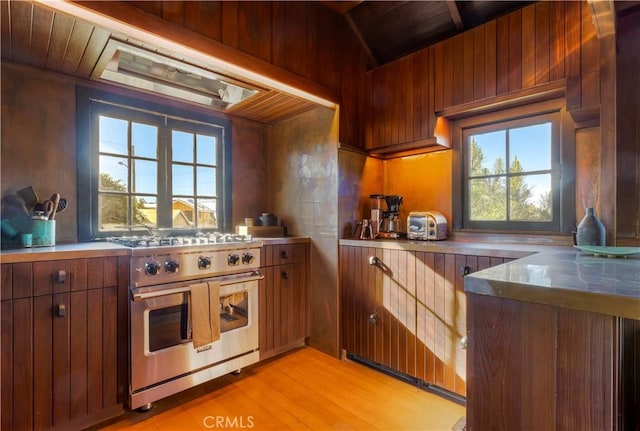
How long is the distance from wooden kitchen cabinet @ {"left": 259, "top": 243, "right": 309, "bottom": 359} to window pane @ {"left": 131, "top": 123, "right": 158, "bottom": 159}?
4.08 feet

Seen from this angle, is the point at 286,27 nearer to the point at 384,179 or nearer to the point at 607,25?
the point at 384,179

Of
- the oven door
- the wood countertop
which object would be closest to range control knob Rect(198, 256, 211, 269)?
the oven door

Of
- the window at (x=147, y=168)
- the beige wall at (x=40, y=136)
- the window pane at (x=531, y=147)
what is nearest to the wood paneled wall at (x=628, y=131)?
the window pane at (x=531, y=147)

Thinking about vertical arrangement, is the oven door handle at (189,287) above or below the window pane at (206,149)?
below

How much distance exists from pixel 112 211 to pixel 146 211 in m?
0.24

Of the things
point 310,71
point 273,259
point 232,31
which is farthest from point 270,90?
point 273,259

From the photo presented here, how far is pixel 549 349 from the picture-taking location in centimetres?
77

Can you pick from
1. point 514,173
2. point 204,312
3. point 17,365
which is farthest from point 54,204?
→ point 514,173

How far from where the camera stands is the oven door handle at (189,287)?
1.79 metres

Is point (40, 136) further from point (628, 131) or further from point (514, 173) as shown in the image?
point (628, 131)

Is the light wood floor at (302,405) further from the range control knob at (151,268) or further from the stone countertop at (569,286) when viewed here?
the stone countertop at (569,286)

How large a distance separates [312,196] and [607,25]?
83.7 inches

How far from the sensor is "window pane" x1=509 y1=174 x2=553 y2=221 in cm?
217

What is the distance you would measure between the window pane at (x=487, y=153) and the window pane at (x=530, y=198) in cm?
17
